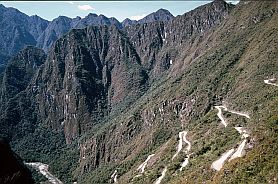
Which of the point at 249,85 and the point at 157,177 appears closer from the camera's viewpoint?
the point at 157,177

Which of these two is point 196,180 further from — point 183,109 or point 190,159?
point 183,109

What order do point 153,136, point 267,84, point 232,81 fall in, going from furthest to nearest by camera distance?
point 153,136, point 232,81, point 267,84

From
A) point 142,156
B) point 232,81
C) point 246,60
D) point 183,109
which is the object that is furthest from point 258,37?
point 142,156

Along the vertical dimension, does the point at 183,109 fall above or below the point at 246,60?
below

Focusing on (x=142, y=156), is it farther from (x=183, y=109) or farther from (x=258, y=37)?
(x=258, y=37)

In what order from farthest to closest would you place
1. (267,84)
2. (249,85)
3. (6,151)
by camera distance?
(249,85), (267,84), (6,151)

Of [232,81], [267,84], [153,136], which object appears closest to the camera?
[267,84]

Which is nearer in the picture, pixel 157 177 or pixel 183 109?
pixel 157 177

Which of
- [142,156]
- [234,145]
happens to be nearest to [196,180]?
[234,145]

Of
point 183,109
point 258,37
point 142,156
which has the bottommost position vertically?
point 142,156
